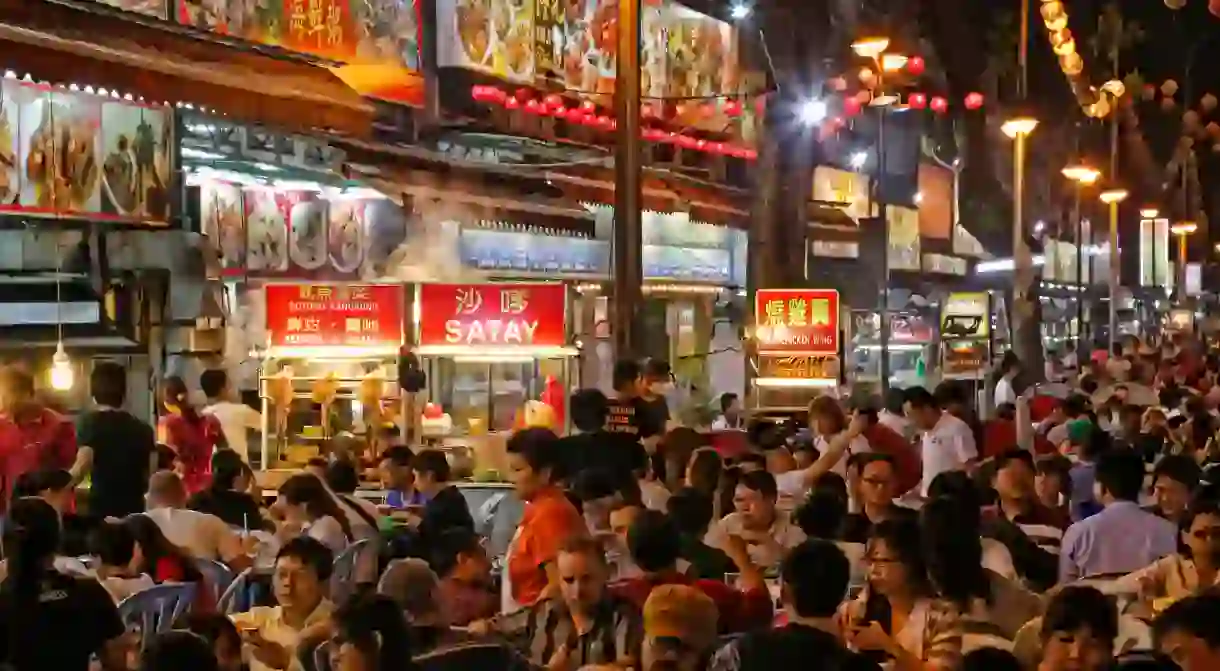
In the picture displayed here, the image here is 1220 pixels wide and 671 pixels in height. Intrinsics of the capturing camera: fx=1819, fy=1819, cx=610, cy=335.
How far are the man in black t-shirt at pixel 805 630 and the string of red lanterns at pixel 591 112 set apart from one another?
50.0 ft

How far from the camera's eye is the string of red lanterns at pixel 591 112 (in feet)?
85.6

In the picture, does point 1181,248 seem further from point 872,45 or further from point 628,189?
point 628,189

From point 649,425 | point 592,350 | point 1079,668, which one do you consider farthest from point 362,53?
point 1079,668

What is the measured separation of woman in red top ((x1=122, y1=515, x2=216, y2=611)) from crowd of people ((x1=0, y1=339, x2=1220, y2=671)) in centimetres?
2

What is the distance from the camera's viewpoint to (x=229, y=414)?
54.6 ft

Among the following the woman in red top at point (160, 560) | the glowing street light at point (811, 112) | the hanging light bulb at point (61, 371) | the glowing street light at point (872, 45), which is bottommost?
the woman in red top at point (160, 560)

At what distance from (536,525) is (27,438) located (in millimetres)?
5497

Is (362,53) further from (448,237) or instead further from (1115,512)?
(1115,512)

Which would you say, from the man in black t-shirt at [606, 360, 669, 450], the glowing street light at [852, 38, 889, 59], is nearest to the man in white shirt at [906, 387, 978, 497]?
the man in black t-shirt at [606, 360, 669, 450]

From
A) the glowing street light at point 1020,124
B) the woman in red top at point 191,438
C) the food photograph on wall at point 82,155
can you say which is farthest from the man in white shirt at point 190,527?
the glowing street light at point 1020,124

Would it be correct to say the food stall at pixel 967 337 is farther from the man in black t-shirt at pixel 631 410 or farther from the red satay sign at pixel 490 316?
the man in black t-shirt at pixel 631 410

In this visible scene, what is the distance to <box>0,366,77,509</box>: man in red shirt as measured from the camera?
43.0 ft

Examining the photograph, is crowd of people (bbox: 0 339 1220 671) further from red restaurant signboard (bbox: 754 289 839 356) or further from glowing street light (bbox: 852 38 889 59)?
glowing street light (bbox: 852 38 889 59)

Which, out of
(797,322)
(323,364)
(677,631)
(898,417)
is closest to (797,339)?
(797,322)
